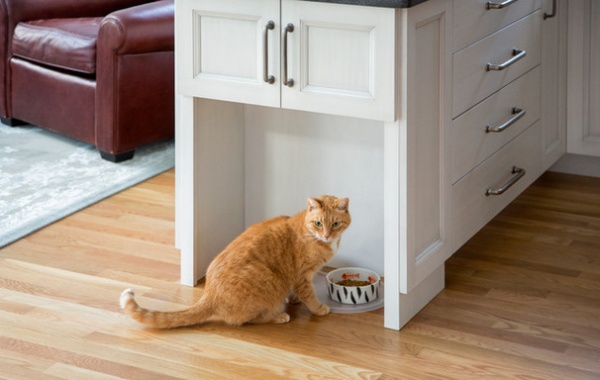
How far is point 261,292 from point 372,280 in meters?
0.38

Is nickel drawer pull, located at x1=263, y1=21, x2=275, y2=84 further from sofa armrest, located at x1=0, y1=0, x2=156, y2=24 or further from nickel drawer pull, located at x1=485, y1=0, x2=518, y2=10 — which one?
sofa armrest, located at x1=0, y1=0, x2=156, y2=24

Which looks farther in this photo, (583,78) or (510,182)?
(583,78)

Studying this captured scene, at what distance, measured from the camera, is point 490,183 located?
9.88 feet

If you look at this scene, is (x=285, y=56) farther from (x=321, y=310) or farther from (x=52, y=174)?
(x=52, y=174)

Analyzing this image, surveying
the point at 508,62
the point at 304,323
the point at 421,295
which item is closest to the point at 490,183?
the point at 508,62

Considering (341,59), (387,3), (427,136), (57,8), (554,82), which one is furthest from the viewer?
(57,8)

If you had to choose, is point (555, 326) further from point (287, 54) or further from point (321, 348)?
point (287, 54)

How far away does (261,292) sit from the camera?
2.63 metres

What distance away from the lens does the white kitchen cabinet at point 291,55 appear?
8.00 feet

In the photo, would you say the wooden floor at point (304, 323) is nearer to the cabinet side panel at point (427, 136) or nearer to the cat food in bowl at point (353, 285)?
the cat food in bowl at point (353, 285)

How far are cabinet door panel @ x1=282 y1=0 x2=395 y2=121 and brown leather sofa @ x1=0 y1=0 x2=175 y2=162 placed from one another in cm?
147

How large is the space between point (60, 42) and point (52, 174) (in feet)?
Result: 1.76

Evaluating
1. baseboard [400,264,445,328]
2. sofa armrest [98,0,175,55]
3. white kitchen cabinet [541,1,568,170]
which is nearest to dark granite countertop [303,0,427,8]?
baseboard [400,264,445,328]

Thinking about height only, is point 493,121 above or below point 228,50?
below
